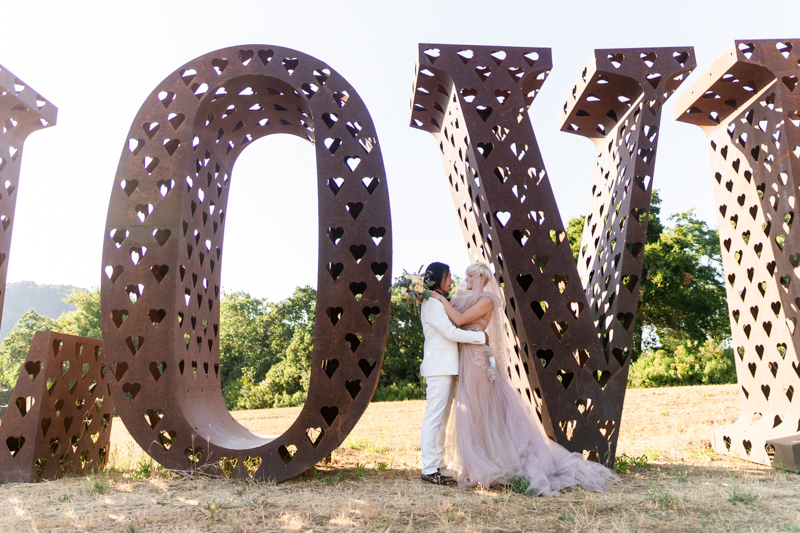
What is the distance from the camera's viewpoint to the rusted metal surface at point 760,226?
5.76 metres

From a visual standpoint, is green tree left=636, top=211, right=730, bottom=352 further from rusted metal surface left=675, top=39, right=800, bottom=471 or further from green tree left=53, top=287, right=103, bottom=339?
green tree left=53, top=287, right=103, bottom=339

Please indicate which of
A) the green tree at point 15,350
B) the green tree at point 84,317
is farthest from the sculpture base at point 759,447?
the green tree at point 15,350

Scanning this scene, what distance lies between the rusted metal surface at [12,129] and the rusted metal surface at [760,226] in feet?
26.5

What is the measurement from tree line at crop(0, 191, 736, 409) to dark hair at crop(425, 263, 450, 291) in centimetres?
1188

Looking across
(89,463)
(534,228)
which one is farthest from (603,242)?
(89,463)

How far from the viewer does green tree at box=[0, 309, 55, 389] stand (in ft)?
112

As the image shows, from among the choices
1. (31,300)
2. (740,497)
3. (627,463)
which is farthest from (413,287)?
(31,300)

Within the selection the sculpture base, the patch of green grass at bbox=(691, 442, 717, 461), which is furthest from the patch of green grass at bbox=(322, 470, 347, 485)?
the sculpture base

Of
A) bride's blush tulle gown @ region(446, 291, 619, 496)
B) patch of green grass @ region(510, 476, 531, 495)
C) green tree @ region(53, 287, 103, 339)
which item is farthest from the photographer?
green tree @ region(53, 287, 103, 339)

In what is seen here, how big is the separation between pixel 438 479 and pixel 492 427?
2.16 feet

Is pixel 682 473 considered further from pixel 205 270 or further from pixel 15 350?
pixel 15 350

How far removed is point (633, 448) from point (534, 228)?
3053 mm

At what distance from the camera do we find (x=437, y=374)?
4977 mm

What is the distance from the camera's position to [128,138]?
18.6ft
